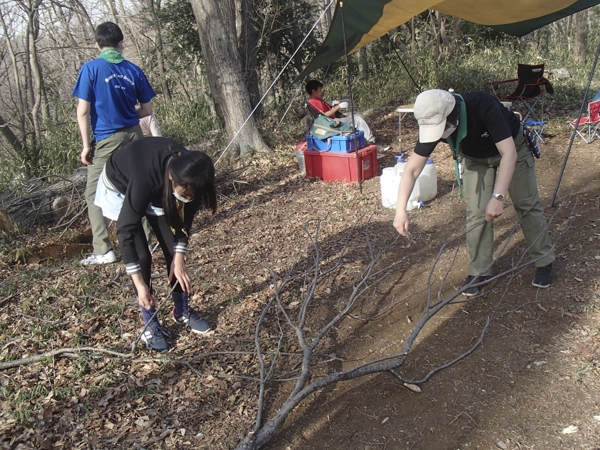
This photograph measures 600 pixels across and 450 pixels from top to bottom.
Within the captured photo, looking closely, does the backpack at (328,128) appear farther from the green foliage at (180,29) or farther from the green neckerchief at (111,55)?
the green foliage at (180,29)

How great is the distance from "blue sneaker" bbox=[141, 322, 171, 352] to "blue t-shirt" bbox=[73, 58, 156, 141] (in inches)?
67.6

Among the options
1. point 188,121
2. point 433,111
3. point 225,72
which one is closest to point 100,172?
point 433,111

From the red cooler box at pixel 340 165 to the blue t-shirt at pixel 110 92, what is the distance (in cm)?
255

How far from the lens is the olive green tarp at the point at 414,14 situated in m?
5.07

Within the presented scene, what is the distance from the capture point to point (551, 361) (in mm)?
2713

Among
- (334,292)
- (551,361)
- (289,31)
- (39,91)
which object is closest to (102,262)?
(334,292)

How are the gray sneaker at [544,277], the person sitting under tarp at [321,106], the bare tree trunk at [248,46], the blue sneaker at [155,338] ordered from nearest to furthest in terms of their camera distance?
the blue sneaker at [155,338] → the gray sneaker at [544,277] → the person sitting under tarp at [321,106] → the bare tree trunk at [248,46]

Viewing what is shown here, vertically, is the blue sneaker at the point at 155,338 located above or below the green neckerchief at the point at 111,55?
below

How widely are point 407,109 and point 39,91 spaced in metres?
6.50

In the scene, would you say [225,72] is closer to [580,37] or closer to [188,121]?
[188,121]

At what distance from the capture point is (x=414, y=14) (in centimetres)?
526

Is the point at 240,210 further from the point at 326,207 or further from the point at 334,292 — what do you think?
the point at 334,292

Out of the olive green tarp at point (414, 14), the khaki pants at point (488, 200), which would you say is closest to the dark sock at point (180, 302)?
the khaki pants at point (488, 200)

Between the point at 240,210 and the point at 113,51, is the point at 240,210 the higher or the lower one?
the lower one
